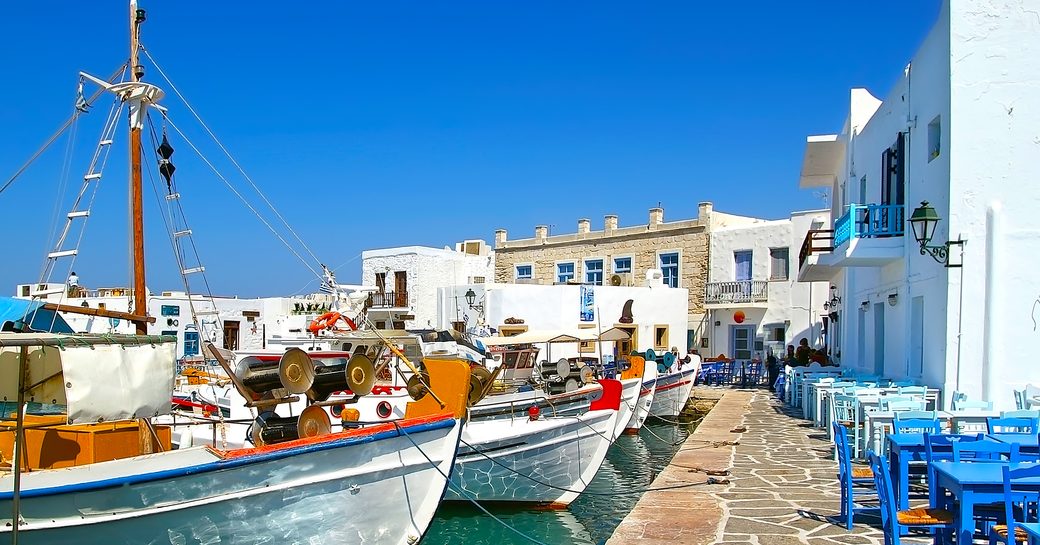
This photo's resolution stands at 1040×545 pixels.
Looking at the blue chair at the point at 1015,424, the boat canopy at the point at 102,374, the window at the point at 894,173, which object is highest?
the window at the point at 894,173

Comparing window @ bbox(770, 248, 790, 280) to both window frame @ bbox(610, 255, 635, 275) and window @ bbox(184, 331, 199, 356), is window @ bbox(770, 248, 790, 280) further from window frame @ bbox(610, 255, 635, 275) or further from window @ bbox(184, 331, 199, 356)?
window @ bbox(184, 331, 199, 356)

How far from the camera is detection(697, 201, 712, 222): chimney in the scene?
34.2 metres

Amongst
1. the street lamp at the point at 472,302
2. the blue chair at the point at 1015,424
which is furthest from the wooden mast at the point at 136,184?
the street lamp at the point at 472,302

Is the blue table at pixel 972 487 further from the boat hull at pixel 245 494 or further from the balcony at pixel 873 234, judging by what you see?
the balcony at pixel 873 234

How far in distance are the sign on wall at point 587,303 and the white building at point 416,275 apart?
5.58 m

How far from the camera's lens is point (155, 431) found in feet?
30.6

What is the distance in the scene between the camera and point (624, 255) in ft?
120

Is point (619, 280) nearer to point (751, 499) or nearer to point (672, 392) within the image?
point (672, 392)

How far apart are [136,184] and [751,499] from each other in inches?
317

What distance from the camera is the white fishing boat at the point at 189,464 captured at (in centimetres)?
736

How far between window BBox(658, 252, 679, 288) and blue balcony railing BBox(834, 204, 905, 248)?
19.5 metres

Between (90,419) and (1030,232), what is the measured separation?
39.8 ft

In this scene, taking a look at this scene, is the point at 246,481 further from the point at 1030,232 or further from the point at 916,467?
the point at 1030,232

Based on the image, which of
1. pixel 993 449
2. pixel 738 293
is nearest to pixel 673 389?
pixel 738 293
